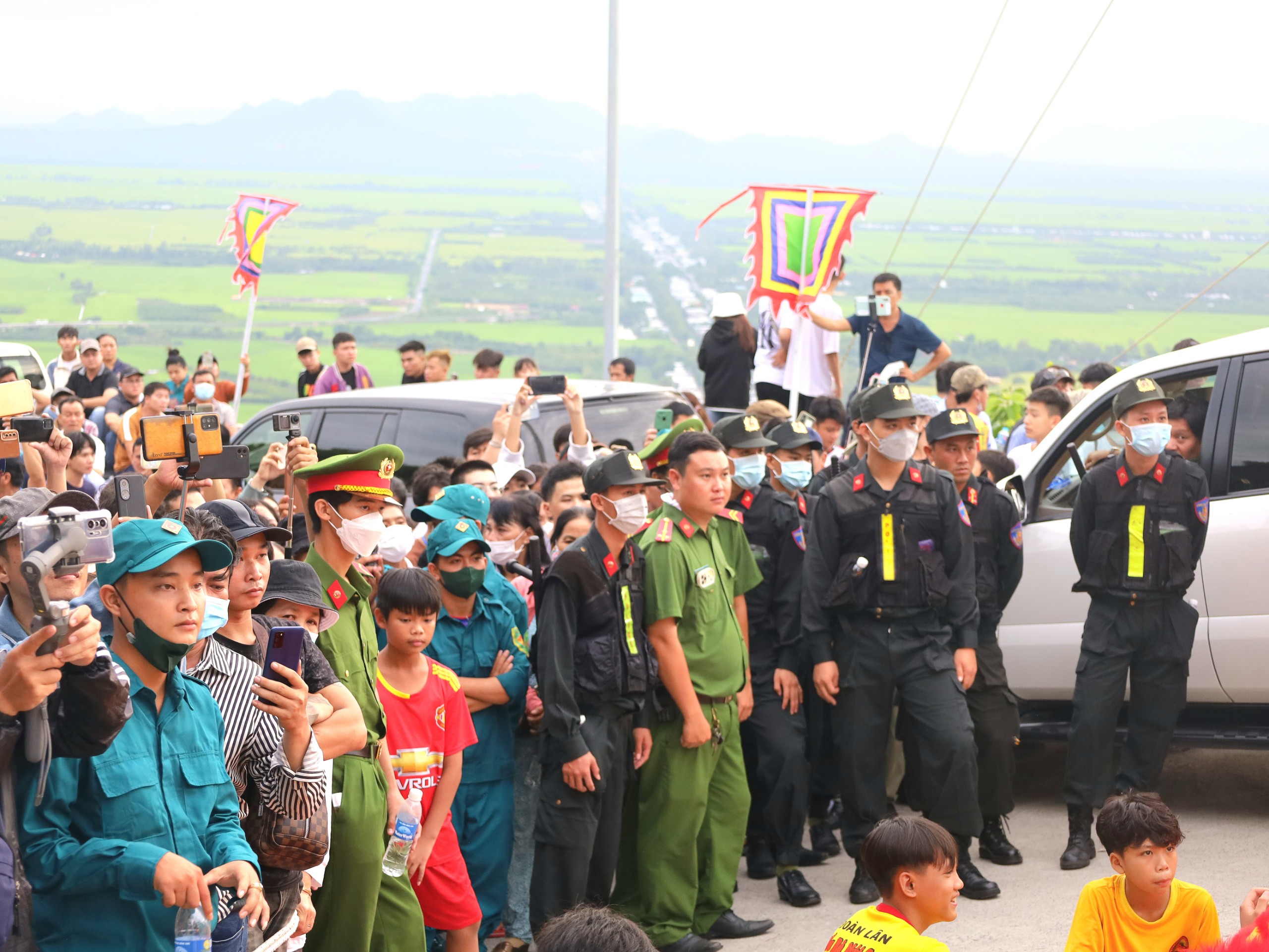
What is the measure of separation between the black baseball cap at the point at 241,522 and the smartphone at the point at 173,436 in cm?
17

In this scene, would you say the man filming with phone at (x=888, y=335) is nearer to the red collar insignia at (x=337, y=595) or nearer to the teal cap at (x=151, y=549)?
the red collar insignia at (x=337, y=595)

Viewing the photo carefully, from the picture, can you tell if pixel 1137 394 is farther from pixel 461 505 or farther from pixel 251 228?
pixel 251 228

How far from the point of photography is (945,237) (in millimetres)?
63781

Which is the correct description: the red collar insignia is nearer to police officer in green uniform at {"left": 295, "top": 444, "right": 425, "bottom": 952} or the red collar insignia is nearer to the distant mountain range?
police officer in green uniform at {"left": 295, "top": 444, "right": 425, "bottom": 952}

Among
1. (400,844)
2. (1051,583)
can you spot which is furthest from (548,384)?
(400,844)

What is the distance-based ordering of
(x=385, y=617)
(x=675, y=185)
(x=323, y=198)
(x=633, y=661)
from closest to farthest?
(x=385, y=617)
(x=633, y=661)
(x=323, y=198)
(x=675, y=185)

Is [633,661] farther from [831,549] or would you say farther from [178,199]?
[178,199]

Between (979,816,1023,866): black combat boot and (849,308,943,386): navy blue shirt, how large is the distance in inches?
183

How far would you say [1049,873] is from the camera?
6191 mm

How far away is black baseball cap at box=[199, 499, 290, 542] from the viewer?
3.93 meters

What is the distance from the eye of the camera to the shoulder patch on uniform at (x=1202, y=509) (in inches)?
243

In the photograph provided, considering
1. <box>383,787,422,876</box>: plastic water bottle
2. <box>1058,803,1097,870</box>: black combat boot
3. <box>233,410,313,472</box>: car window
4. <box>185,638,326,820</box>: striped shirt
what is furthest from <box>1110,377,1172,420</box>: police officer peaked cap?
<box>233,410,313,472</box>: car window

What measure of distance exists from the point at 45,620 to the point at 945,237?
6417cm

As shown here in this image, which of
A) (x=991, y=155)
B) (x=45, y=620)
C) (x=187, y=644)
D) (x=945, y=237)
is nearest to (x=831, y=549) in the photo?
(x=187, y=644)
